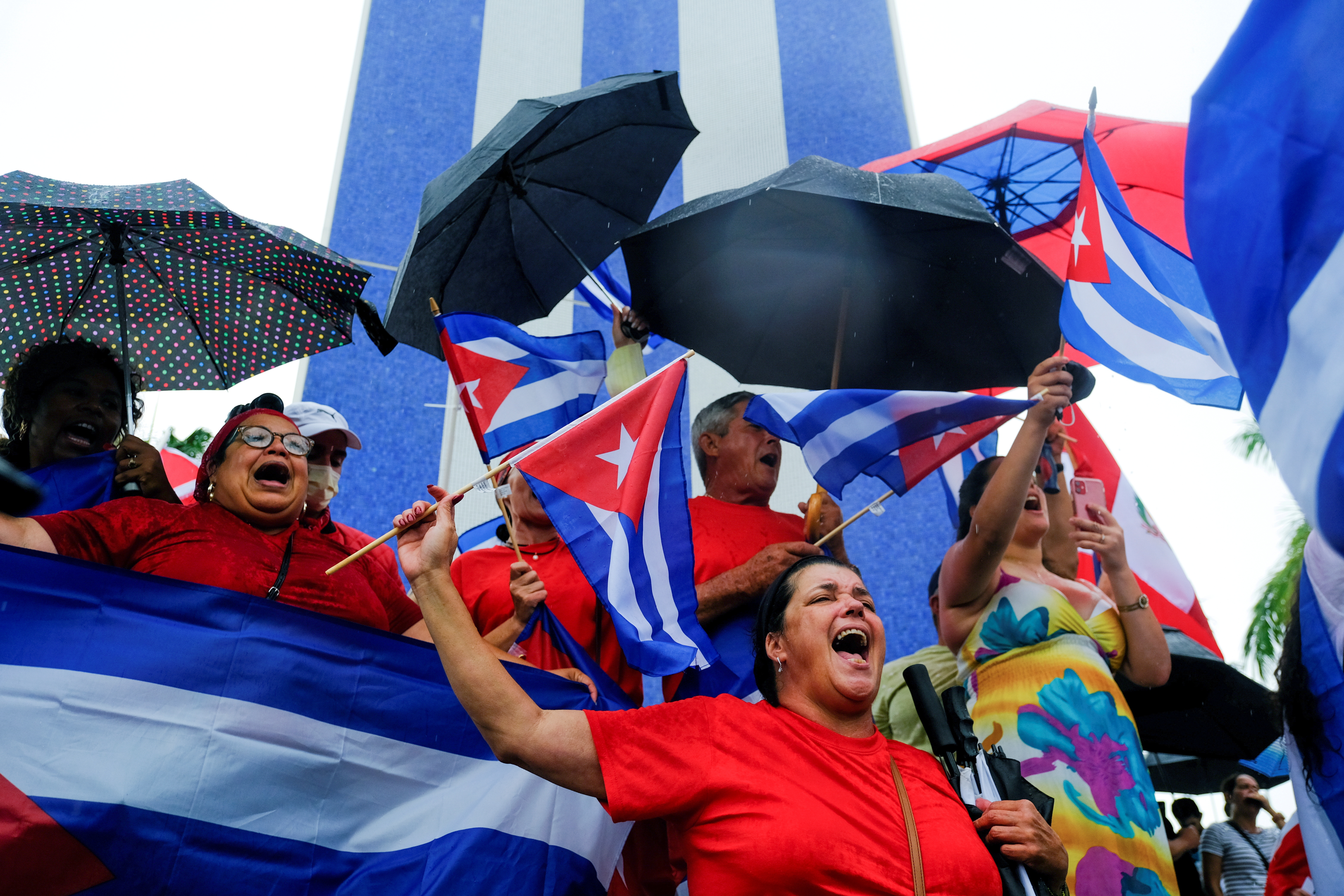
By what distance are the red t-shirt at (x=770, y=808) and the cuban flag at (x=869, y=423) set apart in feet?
4.35

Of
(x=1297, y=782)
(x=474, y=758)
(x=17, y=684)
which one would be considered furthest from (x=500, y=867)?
(x=1297, y=782)

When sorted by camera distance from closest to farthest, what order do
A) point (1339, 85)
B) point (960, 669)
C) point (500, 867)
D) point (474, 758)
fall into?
1. point (1339, 85)
2. point (500, 867)
3. point (474, 758)
4. point (960, 669)

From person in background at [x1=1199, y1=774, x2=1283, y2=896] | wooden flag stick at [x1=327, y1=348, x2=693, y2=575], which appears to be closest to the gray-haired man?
wooden flag stick at [x1=327, y1=348, x2=693, y2=575]

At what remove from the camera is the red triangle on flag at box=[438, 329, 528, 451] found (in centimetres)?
385

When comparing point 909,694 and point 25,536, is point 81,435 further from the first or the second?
point 909,694

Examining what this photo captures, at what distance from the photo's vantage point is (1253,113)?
1.89 meters

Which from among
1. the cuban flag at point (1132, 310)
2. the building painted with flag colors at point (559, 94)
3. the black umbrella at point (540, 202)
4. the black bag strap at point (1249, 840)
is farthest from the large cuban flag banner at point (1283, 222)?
the black bag strap at point (1249, 840)

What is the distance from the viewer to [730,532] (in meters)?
3.78

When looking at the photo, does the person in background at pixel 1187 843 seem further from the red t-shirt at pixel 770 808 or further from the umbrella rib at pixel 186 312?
the umbrella rib at pixel 186 312

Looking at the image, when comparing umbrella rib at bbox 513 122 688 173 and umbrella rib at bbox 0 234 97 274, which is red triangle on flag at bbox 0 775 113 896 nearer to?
umbrella rib at bbox 0 234 97 274

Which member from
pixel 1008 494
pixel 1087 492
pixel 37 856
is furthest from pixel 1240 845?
pixel 37 856

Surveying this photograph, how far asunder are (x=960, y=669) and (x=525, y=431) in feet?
5.62

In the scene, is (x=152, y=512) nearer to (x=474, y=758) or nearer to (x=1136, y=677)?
(x=474, y=758)

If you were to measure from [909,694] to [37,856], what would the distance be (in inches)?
118
